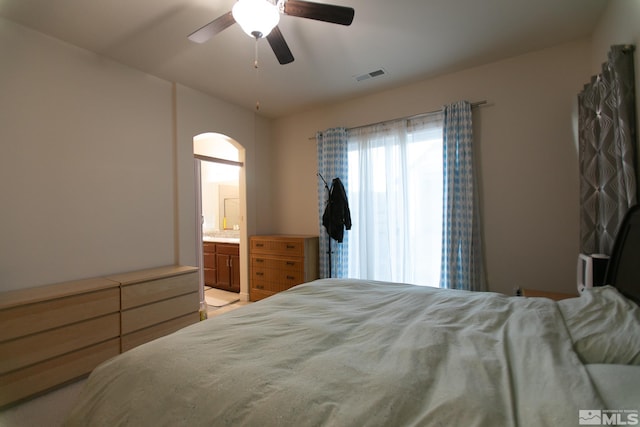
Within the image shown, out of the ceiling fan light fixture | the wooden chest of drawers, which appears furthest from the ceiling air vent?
the wooden chest of drawers

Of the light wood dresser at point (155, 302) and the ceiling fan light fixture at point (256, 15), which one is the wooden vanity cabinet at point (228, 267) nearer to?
the light wood dresser at point (155, 302)

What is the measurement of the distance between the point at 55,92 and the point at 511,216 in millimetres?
4259

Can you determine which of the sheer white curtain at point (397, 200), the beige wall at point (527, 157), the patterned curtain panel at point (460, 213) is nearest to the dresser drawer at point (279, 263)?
the sheer white curtain at point (397, 200)

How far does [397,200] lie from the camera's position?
3289 millimetres

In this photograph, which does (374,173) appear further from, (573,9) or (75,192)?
(75,192)

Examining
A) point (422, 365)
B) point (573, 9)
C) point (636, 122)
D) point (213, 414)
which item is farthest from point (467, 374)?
point (573, 9)

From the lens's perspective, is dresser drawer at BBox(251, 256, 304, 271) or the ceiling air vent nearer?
the ceiling air vent

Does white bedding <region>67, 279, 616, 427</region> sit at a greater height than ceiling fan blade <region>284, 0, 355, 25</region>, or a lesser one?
lesser

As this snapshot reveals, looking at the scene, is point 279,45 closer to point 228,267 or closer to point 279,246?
point 279,246

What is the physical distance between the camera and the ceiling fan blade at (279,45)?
1814 millimetres

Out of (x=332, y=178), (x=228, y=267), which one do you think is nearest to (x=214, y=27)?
(x=332, y=178)

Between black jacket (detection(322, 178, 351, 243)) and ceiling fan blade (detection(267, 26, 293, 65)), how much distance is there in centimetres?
176

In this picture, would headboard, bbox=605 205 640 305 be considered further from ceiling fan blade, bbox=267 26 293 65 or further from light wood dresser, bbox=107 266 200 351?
light wood dresser, bbox=107 266 200 351

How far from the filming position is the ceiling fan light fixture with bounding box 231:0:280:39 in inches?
58.4
